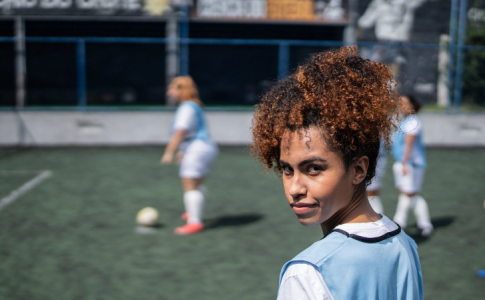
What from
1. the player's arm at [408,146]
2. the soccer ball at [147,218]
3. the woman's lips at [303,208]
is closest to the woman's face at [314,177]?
the woman's lips at [303,208]

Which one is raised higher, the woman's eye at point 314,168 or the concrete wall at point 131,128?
the woman's eye at point 314,168

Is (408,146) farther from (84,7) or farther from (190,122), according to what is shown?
(84,7)

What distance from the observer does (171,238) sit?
6.28 m

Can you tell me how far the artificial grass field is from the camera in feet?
15.8

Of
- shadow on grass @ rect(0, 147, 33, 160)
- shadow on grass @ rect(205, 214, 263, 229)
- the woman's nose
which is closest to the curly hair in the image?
the woman's nose

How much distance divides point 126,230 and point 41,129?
826cm

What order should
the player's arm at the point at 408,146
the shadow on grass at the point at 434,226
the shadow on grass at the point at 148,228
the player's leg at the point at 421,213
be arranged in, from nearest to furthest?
the player's arm at the point at 408,146 < the shadow on grass at the point at 434,226 < the player's leg at the point at 421,213 < the shadow on grass at the point at 148,228

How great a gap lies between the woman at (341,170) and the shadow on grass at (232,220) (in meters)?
5.39

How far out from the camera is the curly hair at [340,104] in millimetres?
1380

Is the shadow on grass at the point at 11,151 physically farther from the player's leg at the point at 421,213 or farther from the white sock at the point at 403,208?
the player's leg at the point at 421,213

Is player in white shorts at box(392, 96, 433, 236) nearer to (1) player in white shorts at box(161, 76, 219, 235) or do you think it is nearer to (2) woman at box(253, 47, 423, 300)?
(1) player in white shorts at box(161, 76, 219, 235)

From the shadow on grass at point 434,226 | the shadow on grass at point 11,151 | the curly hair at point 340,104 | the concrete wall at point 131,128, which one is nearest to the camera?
the curly hair at point 340,104

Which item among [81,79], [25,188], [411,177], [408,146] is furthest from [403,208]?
[81,79]

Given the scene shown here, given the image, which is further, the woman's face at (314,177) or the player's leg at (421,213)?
the player's leg at (421,213)
